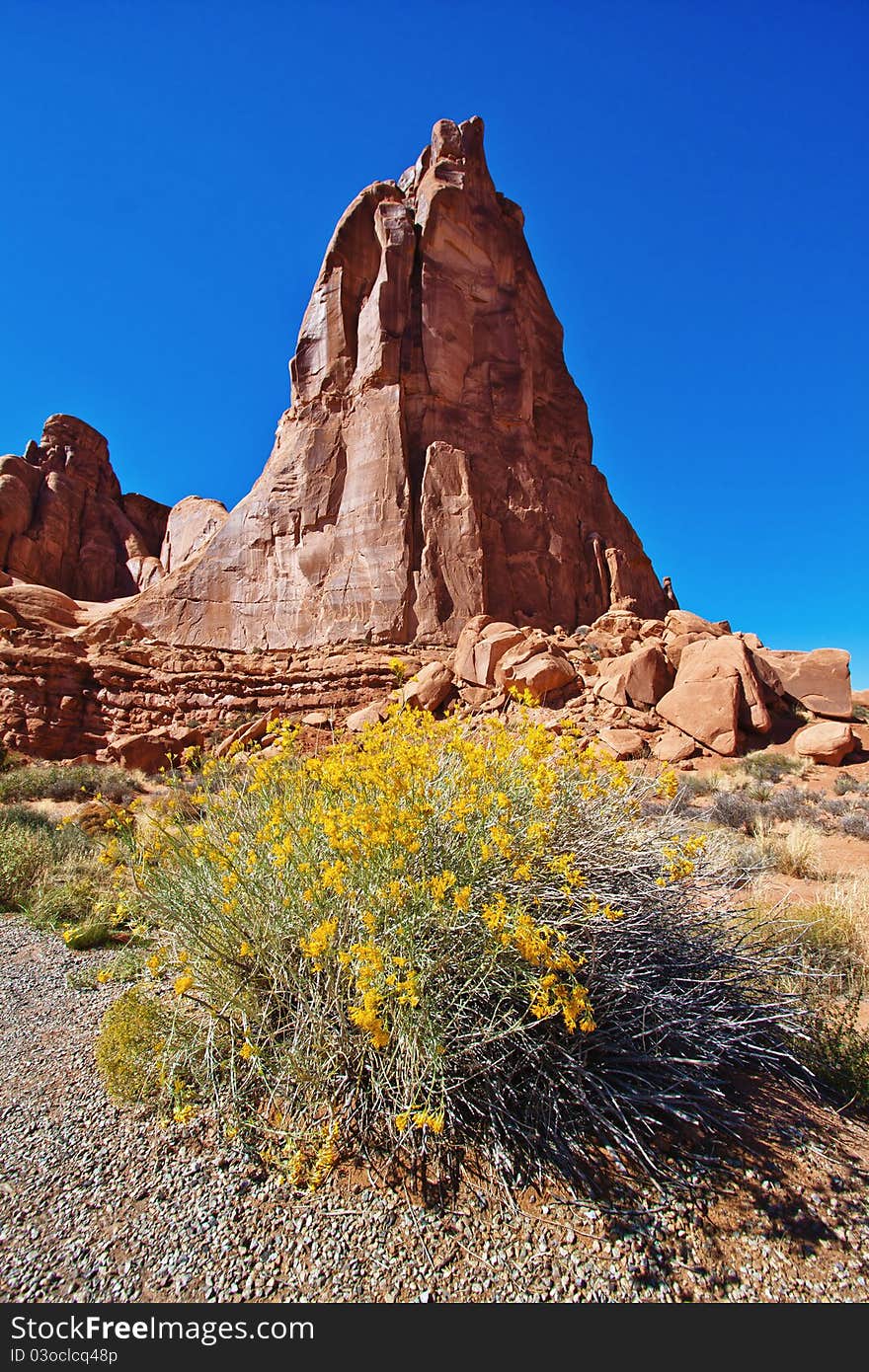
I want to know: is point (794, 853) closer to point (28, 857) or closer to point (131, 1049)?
point (131, 1049)

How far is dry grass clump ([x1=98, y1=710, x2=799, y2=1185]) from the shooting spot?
86.4 inches

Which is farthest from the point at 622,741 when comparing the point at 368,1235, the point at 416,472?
the point at 416,472

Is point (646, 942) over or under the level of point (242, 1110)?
over

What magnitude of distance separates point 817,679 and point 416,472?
14673 millimetres

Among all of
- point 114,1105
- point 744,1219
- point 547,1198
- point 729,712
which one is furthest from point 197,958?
point 729,712

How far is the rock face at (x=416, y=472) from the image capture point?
69.4 feet

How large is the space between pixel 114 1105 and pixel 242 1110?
0.58 metres

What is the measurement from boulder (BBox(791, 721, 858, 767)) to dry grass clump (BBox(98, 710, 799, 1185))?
10.8 meters

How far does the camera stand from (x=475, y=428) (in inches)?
923

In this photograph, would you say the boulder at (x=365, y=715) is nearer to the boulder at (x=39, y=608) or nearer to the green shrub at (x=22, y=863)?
the green shrub at (x=22, y=863)

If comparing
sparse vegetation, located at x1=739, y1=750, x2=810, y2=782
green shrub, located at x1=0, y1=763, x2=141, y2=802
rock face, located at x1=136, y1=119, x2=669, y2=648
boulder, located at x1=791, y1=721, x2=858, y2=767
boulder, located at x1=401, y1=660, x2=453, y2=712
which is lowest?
green shrub, located at x1=0, y1=763, x2=141, y2=802

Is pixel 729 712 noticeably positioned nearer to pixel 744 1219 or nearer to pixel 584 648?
pixel 584 648

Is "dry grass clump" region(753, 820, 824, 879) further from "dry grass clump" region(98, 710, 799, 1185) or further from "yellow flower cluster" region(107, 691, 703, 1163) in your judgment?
"yellow flower cluster" region(107, 691, 703, 1163)

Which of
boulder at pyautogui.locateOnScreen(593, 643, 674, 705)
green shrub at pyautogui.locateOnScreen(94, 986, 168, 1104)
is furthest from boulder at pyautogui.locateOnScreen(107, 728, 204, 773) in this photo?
green shrub at pyautogui.locateOnScreen(94, 986, 168, 1104)
